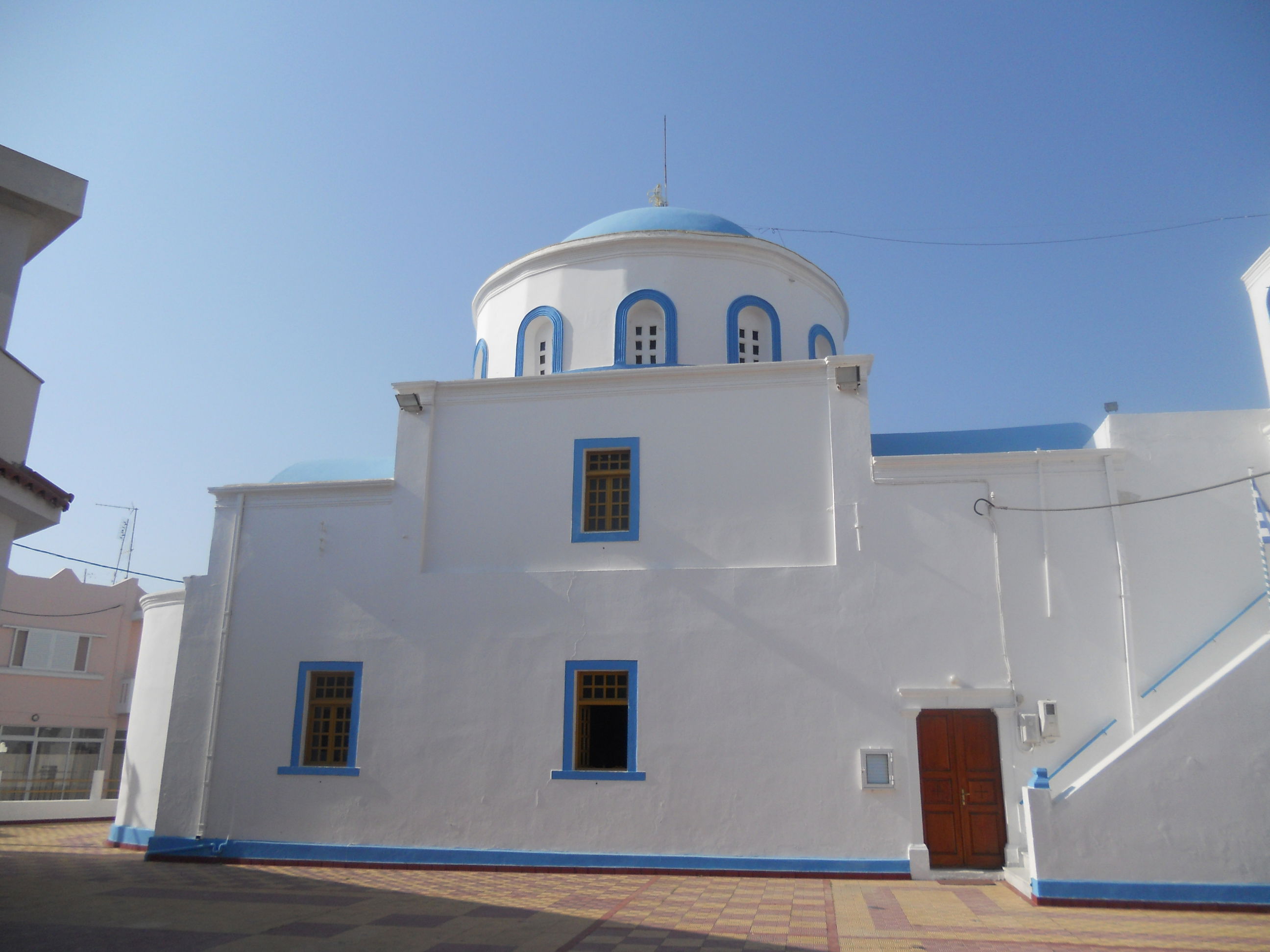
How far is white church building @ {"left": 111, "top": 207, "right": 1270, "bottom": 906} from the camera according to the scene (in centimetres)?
1156

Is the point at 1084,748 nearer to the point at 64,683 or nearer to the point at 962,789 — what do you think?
the point at 962,789

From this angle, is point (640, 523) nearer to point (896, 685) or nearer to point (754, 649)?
point (754, 649)

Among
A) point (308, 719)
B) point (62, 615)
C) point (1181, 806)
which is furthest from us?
point (62, 615)

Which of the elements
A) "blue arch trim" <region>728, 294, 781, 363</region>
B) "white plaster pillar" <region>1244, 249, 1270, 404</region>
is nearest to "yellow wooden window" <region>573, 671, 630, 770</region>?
"blue arch trim" <region>728, 294, 781, 363</region>

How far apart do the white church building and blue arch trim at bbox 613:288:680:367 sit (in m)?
1.98

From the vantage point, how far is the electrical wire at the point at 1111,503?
12.1 metres

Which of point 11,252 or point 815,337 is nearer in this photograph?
point 11,252

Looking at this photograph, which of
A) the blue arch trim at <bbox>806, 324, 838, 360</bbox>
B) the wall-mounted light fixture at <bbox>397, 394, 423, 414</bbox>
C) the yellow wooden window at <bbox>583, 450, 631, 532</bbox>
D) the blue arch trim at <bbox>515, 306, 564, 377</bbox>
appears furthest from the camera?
the blue arch trim at <bbox>806, 324, 838, 360</bbox>

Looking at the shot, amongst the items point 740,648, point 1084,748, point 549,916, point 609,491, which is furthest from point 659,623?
point 1084,748

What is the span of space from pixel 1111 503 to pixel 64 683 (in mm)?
26783

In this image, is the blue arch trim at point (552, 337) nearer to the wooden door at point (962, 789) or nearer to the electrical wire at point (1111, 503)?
the electrical wire at point (1111, 503)

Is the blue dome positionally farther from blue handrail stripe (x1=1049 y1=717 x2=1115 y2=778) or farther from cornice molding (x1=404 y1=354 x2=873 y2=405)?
blue handrail stripe (x1=1049 y1=717 x2=1115 y2=778)

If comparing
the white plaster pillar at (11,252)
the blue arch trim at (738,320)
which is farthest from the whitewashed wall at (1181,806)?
the white plaster pillar at (11,252)

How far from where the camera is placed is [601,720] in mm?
13023
